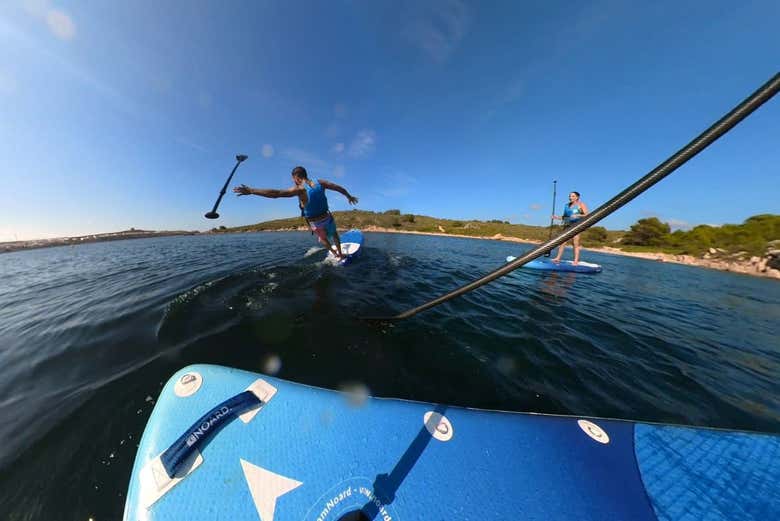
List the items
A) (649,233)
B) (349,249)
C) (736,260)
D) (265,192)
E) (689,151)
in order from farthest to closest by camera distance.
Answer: (649,233)
(736,260)
(349,249)
(265,192)
(689,151)

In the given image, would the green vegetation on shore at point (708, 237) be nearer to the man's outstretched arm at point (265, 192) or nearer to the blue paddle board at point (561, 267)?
the blue paddle board at point (561, 267)

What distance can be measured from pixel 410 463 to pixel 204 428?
170 cm

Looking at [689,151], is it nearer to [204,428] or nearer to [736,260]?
[204,428]

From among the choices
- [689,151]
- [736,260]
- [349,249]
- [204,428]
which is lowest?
[736,260]

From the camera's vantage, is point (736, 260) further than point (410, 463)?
Yes

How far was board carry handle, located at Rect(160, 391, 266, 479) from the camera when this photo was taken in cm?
166

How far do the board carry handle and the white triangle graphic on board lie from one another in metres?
0.39

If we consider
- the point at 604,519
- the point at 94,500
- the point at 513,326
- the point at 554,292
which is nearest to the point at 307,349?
the point at 94,500

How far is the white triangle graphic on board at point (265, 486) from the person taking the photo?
1.52 m

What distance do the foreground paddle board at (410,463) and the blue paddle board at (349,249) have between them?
8.57m

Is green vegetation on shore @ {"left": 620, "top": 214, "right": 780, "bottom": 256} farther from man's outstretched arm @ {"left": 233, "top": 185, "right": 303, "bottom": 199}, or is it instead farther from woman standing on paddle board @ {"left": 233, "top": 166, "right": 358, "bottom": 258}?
man's outstretched arm @ {"left": 233, "top": 185, "right": 303, "bottom": 199}

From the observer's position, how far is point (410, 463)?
1.87 metres

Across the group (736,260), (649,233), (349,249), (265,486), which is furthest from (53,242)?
(649,233)

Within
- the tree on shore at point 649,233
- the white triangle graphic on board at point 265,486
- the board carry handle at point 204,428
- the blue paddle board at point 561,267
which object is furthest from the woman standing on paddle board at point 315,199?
the tree on shore at point 649,233
